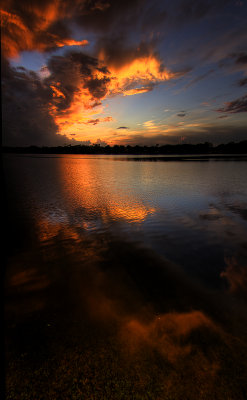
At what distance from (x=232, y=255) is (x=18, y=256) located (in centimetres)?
796

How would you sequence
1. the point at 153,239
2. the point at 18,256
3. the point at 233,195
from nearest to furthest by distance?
the point at 18,256, the point at 153,239, the point at 233,195

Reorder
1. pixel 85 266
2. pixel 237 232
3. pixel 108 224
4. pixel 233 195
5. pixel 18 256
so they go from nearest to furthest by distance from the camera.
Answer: pixel 85 266 < pixel 18 256 < pixel 237 232 < pixel 108 224 < pixel 233 195

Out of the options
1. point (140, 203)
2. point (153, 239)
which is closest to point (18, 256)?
point (153, 239)

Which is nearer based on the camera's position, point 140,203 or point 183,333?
point 183,333

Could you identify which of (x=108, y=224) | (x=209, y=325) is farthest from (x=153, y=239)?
(x=209, y=325)

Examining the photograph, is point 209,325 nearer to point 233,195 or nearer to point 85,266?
point 85,266

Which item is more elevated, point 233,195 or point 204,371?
point 233,195

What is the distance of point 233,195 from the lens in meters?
16.2

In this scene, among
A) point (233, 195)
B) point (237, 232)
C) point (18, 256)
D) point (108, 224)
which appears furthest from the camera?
point (233, 195)

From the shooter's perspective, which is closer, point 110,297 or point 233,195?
point 110,297

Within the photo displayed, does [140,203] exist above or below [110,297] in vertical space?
above

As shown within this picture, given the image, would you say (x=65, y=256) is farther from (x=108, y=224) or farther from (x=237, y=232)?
(x=237, y=232)

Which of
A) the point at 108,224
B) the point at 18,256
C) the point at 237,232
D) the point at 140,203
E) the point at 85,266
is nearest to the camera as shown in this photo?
the point at 85,266

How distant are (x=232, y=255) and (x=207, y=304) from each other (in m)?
3.06
